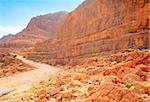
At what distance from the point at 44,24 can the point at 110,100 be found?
148 metres

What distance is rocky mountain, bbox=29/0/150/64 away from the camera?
40438 millimetres

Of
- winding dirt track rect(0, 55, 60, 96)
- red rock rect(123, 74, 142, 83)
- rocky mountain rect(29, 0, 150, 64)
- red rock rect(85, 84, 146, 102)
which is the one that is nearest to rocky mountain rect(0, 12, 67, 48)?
rocky mountain rect(29, 0, 150, 64)

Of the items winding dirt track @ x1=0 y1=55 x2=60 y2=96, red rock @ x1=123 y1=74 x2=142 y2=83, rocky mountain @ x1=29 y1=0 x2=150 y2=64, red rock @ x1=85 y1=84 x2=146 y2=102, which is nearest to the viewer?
red rock @ x1=85 y1=84 x2=146 y2=102

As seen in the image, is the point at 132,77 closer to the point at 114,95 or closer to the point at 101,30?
the point at 114,95

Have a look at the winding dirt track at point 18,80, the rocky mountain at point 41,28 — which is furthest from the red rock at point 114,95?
the rocky mountain at point 41,28

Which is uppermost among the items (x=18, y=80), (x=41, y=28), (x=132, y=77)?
(x=41, y=28)

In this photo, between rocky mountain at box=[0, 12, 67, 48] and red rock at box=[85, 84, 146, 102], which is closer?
red rock at box=[85, 84, 146, 102]

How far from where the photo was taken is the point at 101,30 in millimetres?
50188

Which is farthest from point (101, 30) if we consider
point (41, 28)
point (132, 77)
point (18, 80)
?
point (41, 28)

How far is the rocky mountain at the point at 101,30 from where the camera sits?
4044 cm

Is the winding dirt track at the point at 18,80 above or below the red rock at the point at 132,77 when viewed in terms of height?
below

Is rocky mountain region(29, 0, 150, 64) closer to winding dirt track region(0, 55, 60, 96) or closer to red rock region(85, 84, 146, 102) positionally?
winding dirt track region(0, 55, 60, 96)

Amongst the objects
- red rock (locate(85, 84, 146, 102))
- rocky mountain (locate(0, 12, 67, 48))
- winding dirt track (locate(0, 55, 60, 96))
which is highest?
rocky mountain (locate(0, 12, 67, 48))

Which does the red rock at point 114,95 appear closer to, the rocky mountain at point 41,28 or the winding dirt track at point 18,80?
the winding dirt track at point 18,80
